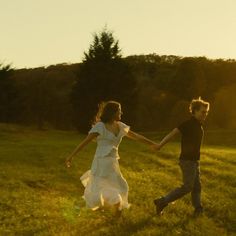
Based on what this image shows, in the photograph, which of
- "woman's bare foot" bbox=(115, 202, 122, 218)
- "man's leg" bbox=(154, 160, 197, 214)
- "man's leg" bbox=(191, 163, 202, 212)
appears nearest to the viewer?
"woman's bare foot" bbox=(115, 202, 122, 218)

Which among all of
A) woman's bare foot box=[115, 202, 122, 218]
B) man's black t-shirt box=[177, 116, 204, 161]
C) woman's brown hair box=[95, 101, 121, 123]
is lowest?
woman's bare foot box=[115, 202, 122, 218]

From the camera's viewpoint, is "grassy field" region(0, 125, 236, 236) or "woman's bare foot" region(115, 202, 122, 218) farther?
"woman's bare foot" region(115, 202, 122, 218)

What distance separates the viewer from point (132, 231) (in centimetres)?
959

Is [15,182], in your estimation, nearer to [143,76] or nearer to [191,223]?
[191,223]

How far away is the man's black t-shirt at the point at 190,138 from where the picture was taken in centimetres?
1087

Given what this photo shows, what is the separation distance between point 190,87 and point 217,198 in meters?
62.2

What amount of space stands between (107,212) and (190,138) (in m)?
2.20

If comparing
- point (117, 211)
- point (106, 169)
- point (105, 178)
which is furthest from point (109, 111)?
point (117, 211)

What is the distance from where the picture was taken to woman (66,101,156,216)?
10.2 metres

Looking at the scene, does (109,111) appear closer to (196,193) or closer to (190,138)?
(190,138)

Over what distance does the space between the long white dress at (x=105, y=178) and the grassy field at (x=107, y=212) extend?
42cm

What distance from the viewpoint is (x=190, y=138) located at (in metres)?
10.9

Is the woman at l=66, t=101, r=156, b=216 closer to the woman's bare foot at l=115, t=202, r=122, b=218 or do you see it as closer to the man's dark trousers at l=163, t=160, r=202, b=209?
the woman's bare foot at l=115, t=202, r=122, b=218

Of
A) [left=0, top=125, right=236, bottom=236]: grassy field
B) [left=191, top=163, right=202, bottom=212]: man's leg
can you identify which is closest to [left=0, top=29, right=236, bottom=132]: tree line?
[left=0, top=125, right=236, bottom=236]: grassy field
